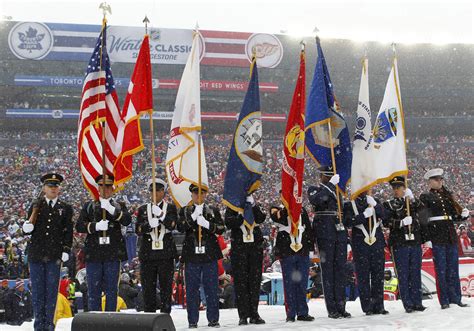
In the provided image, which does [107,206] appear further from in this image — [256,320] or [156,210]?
[256,320]

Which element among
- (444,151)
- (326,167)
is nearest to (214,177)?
(444,151)

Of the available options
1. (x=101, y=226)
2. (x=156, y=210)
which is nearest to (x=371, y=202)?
(x=156, y=210)

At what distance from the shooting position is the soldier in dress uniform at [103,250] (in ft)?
25.8

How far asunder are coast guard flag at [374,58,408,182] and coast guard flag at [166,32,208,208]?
8.42 feet

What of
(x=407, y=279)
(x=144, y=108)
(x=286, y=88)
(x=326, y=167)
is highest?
(x=286, y=88)

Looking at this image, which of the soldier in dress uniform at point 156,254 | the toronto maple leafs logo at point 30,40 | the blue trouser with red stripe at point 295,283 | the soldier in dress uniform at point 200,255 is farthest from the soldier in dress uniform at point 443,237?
the toronto maple leafs logo at point 30,40

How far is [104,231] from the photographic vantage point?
7.85m

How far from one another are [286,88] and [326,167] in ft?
140

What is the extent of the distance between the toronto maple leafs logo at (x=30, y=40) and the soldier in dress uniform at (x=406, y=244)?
41.1m

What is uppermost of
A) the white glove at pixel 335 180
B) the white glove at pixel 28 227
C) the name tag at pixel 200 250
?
the white glove at pixel 335 180

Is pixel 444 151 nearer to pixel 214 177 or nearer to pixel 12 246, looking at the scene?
pixel 214 177

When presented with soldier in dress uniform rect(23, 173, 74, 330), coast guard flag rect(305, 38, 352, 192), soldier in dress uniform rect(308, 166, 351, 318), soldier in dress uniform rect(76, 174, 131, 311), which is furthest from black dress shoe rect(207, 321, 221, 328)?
coast guard flag rect(305, 38, 352, 192)

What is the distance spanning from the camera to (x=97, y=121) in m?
8.68

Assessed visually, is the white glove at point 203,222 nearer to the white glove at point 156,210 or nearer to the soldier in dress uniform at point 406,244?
the white glove at point 156,210
